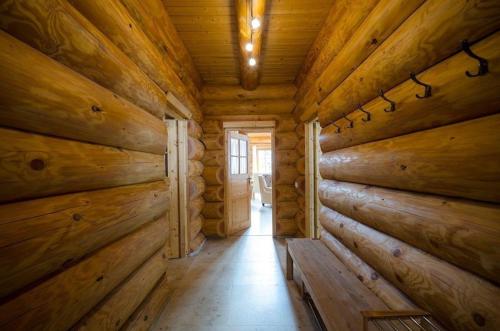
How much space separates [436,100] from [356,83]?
2.37ft

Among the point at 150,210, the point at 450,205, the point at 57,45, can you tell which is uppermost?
the point at 57,45

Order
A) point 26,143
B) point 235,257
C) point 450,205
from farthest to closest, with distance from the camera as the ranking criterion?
point 235,257 < point 450,205 < point 26,143

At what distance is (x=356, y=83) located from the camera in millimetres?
1489

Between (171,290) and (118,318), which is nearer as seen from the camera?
(118,318)

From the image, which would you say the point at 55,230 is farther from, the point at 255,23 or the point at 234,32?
the point at 234,32

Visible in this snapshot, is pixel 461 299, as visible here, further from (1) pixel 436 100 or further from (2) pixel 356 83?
(2) pixel 356 83

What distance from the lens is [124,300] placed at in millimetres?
1241

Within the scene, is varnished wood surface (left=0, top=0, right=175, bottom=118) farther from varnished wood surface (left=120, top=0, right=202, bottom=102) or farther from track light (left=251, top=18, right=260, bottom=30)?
track light (left=251, top=18, right=260, bottom=30)

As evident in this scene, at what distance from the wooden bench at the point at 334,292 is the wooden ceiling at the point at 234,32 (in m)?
2.46

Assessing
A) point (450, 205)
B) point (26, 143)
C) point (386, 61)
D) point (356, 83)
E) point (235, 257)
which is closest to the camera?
point (26, 143)

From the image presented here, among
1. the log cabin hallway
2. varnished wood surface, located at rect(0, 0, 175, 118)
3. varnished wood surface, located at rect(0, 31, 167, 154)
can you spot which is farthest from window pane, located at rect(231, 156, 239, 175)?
varnished wood surface, located at rect(0, 31, 167, 154)

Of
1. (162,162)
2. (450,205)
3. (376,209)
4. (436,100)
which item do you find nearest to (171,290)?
(162,162)

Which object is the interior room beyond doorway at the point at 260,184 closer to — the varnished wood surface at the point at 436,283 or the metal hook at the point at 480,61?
the varnished wood surface at the point at 436,283

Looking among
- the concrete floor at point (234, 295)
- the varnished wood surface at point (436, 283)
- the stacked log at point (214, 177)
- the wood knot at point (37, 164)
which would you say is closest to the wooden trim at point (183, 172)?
the concrete floor at point (234, 295)
